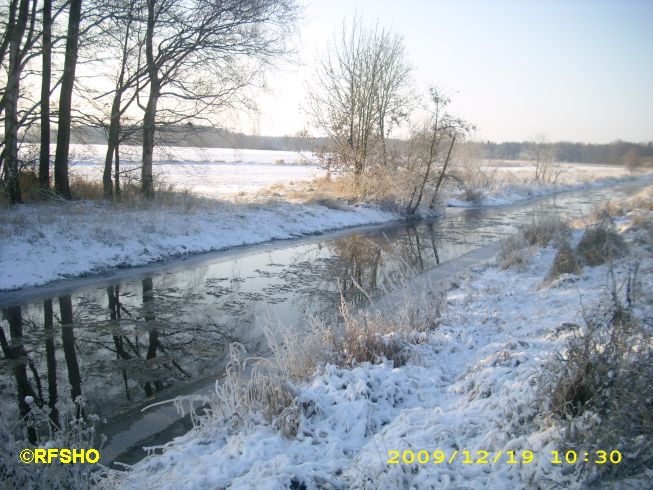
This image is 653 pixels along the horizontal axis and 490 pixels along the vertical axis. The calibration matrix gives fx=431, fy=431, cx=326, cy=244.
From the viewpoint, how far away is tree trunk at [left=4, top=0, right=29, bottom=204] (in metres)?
12.2

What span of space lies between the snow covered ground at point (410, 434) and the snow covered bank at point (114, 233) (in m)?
7.83

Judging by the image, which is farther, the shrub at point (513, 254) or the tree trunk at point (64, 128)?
the tree trunk at point (64, 128)

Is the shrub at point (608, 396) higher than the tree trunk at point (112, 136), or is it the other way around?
the tree trunk at point (112, 136)

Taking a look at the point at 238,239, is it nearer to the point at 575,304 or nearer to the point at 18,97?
the point at 18,97

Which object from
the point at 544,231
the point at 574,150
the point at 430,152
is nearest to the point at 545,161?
the point at 430,152

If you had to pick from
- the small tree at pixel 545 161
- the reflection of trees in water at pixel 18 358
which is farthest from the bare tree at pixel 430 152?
the small tree at pixel 545 161

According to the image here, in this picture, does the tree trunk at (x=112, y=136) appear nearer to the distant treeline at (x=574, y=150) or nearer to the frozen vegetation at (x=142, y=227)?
the frozen vegetation at (x=142, y=227)

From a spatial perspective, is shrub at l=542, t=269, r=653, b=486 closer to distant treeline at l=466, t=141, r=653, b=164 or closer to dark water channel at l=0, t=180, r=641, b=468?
dark water channel at l=0, t=180, r=641, b=468

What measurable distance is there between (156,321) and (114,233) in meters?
5.21

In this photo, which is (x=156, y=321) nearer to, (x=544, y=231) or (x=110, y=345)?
(x=110, y=345)

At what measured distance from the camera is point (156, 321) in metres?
7.73

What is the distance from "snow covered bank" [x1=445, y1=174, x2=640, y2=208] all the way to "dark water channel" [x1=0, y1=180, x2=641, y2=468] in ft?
62.6

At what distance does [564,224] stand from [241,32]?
13059 mm

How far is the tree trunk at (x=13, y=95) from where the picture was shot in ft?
39.9
